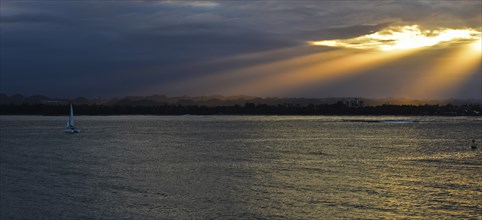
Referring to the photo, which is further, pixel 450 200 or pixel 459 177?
pixel 459 177

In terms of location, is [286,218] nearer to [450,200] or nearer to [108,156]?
[450,200]

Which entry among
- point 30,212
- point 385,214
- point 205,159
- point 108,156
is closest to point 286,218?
point 385,214

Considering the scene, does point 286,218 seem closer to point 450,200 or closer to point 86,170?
point 450,200

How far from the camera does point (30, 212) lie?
87.2ft

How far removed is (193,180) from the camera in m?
37.1

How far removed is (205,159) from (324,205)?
25812 mm

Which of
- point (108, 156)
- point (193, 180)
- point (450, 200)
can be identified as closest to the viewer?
point (450, 200)

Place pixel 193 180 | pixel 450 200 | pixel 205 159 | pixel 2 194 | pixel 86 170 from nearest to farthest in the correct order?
pixel 450 200, pixel 2 194, pixel 193 180, pixel 86 170, pixel 205 159

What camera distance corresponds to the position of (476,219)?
24562 millimetres

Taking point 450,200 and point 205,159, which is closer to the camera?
point 450,200

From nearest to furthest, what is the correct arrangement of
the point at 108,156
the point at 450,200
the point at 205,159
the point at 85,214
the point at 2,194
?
the point at 85,214, the point at 450,200, the point at 2,194, the point at 205,159, the point at 108,156

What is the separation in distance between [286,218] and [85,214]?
29.2ft

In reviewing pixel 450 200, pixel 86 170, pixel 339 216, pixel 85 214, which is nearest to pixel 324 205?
pixel 339 216

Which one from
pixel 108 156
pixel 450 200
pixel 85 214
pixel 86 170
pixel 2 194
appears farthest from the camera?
pixel 108 156
